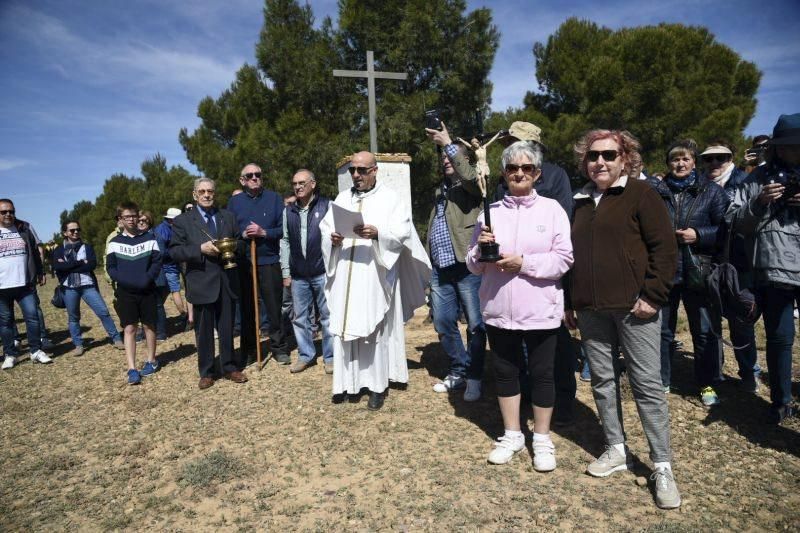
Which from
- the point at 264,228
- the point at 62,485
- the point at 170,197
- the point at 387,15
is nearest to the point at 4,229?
the point at 264,228

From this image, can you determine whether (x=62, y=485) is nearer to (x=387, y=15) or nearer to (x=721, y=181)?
(x=721, y=181)

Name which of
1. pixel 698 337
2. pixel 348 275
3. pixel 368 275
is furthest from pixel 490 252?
pixel 698 337

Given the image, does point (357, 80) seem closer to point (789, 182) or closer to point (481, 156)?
point (481, 156)

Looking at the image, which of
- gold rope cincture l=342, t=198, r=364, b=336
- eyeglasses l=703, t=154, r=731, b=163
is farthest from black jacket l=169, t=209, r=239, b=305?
eyeglasses l=703, t=154, r=731, b=163

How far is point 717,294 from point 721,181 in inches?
68.5

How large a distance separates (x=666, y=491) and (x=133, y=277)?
5.02m

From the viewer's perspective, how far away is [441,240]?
392 centimetres

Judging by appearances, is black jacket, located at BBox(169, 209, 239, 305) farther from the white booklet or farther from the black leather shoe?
the black leather shoe

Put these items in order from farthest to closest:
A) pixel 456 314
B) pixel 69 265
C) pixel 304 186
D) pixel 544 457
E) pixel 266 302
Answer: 1. pixel 69 265
2. pixel 266 302
3. pixel 304 186
4. pixel 456 314
5. pixel 544 457

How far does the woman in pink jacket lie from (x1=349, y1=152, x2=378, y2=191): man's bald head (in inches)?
52.2

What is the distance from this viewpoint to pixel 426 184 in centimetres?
1362

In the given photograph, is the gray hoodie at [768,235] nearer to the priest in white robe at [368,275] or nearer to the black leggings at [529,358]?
the black leggings at [529,358]

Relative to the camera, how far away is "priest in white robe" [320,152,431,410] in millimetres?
3861

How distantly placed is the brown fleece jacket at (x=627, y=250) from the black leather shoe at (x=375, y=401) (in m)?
1.97
